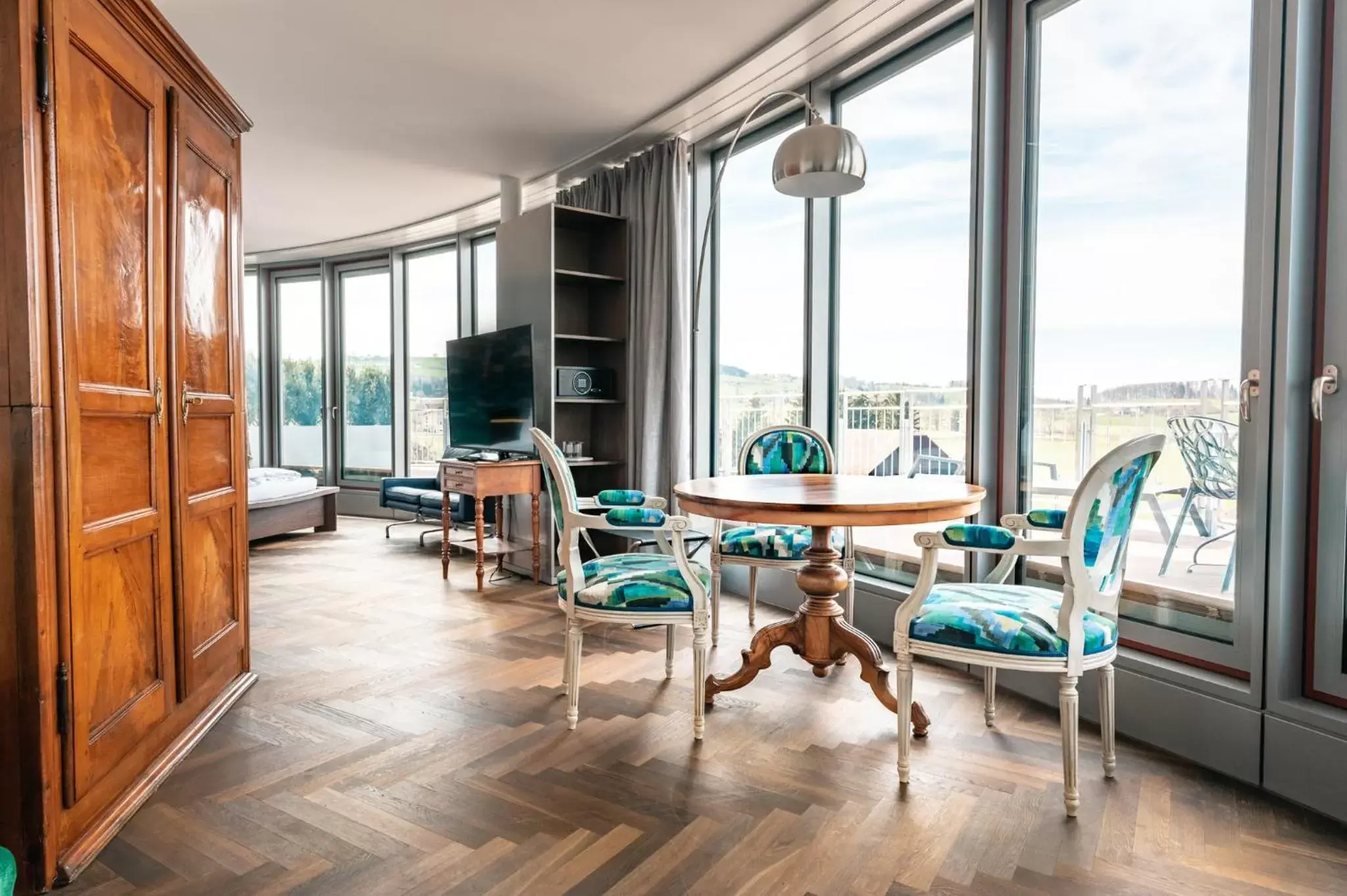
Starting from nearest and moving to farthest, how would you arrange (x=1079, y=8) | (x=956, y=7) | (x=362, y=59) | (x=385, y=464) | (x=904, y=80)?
(x=1079, y=8)
(x=956, y=7)
(x=904, y=80)
(x=362, y=59)
(x=385, y=464)

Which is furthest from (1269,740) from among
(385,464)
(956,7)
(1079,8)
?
(385,464)

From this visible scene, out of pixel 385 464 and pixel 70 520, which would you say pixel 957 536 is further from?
pixel 385 464

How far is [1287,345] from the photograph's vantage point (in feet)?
6.73

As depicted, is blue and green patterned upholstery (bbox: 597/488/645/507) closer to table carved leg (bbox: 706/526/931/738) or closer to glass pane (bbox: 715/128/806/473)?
table carved leg (bbox: 706/526/931/738)

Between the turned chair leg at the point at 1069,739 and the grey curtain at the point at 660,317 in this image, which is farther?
the grey curtain at the point at 660,317

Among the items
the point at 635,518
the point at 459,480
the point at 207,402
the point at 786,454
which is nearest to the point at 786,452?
the point at 786,454

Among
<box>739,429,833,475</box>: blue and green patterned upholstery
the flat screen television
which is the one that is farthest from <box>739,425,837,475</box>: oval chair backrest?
the flat screen television

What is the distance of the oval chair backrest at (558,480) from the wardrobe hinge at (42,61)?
140 centimetres

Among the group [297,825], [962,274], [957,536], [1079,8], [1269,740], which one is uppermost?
[1079,8]

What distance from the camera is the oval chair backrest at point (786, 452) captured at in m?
3.45

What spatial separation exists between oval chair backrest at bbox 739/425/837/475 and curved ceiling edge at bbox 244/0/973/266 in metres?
1.77

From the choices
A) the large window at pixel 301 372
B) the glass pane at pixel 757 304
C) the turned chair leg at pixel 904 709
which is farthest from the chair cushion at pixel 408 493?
the turned chair leg at pixel 904 709

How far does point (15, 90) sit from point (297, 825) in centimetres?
169

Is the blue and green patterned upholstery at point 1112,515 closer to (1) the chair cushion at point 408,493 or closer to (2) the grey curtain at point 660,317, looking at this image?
(2) the grey curtain at point 660,317
